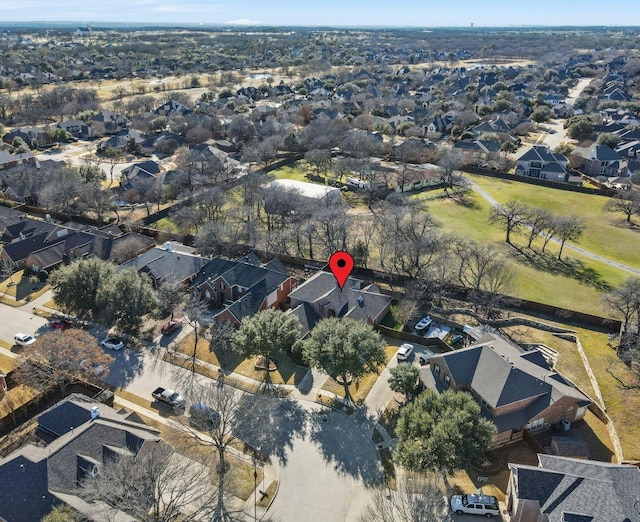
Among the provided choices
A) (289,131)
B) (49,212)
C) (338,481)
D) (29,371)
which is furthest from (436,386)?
(289,131)

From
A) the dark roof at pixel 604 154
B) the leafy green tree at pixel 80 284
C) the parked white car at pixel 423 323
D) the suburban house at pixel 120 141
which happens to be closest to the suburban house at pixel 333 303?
the parked white car at pixel 423 323

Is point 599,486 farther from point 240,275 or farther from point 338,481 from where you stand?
point 240,275

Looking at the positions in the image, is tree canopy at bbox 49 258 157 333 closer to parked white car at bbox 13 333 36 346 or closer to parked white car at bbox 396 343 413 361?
parked white car at bbox 13 333 36 346

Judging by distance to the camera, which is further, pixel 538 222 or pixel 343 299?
pixel 538 222

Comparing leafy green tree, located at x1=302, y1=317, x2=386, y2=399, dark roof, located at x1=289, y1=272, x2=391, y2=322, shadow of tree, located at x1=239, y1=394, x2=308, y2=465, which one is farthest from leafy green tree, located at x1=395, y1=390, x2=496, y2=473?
dark roof, located at x1=289, y1=272, x2=391, y2=322

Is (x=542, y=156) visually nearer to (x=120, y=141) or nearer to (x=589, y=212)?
(x=589, y=212)

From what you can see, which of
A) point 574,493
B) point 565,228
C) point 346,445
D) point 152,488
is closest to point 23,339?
point 152,488

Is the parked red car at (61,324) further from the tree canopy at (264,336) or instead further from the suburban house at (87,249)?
the tree canopy at (264,336)

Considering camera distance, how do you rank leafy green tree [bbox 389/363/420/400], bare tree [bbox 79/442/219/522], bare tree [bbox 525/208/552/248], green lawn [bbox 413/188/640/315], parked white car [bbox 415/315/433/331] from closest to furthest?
bare tree [bbox 79/442/219/522], leafy green tree [bbox 389/363/420/400], parked white car [bbox 415/315/433/331], green lawn [bbox 413/188/640/315], bare tree [bbox 525/208/552/248]
